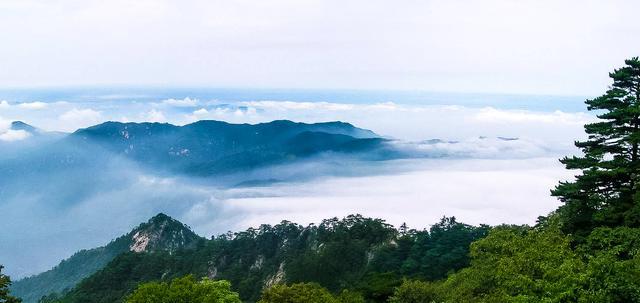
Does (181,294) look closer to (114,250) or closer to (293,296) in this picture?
(293,296)

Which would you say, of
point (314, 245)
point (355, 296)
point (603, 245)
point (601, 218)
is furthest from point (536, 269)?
point (314, 245)

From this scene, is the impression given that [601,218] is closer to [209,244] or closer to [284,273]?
[284,273]

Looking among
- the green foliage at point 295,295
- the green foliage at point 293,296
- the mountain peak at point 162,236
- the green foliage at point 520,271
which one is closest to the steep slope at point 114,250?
the mountain peak at point 162,236

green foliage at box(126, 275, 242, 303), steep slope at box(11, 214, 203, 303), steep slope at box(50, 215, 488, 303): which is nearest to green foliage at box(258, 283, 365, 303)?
green foliage at box(126, 275, 242, 303)

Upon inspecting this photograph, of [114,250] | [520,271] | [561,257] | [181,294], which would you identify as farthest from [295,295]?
[114,250]

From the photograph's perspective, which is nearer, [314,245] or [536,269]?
[536,269]

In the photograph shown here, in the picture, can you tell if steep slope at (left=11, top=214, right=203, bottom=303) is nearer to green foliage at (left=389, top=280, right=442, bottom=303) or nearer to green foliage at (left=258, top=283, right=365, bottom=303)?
green foliage at (left=389, top=280, right=442, bottom=303)
